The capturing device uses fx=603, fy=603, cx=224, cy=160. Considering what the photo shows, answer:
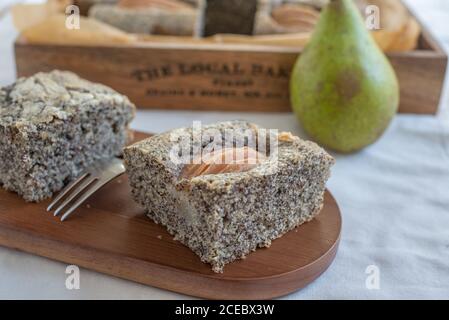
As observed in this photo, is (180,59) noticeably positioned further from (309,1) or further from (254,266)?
(254,266)

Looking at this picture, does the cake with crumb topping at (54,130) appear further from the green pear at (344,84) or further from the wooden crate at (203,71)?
the green pear at (344,84)

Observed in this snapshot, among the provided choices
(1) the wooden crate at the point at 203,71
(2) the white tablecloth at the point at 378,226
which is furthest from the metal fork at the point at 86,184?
(1) the wooden crate at the point at 203,71

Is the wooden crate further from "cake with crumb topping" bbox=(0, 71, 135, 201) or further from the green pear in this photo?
"cake with crumb topping" bbox=(0, 71, 135, 201)

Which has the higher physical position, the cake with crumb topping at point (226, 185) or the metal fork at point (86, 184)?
the cake with crumb topping at point (226, 185)

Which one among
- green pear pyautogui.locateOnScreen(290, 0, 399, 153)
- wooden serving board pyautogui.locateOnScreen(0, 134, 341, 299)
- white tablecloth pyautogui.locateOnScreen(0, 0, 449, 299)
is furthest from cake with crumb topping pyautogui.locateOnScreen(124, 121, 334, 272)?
green pear pyautogui.locateOnScreen(290, 0, 399, 153)

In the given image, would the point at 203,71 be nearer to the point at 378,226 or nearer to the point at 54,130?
the point at 54,130

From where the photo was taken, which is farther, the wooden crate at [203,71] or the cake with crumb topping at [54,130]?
the wooden crate at [203,71]

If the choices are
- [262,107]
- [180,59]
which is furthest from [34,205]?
[262,107]
